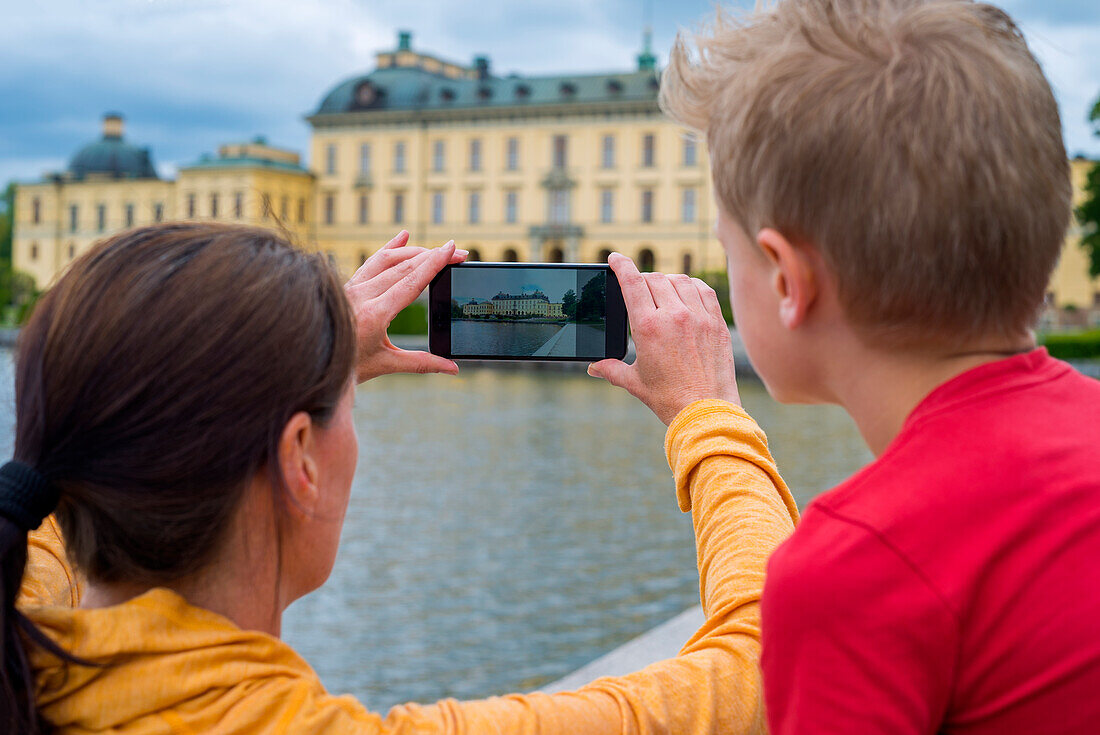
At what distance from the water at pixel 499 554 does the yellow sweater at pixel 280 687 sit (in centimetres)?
33

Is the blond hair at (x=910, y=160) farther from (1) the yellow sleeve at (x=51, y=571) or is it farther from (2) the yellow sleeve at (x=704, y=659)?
(1) the yellow sleeve at (x=51, y=571)

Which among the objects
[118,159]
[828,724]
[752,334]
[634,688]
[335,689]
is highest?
[752,334]

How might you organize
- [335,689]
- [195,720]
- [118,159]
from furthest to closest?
[118,159] < [335,689] < [195,720]

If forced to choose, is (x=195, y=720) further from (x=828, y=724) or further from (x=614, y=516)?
(x=614, y=516)

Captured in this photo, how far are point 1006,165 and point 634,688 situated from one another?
0.47 m

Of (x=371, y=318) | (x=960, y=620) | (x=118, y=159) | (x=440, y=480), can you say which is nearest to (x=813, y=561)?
(x=960, y=620)

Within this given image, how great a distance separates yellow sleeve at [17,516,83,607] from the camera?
1.08 m

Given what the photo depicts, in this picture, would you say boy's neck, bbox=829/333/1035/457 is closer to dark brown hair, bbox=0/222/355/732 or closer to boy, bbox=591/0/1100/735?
boy, bbox=591/0/1100/735

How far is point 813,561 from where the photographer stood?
0.72m

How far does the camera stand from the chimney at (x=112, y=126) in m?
55.8

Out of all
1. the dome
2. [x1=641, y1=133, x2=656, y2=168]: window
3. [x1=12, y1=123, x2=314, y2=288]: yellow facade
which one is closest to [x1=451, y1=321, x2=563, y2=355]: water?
[x1=12, y1=123, x2=314, y2=288]: yellow facade

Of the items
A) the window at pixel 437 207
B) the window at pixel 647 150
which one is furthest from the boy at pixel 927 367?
the window at pixel 437 207

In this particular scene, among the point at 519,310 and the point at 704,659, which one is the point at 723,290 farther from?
the point at 704,659

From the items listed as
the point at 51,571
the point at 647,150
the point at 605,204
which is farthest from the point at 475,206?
the point at 51,571
